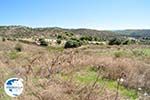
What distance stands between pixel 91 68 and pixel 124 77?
276cm

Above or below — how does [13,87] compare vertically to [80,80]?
above

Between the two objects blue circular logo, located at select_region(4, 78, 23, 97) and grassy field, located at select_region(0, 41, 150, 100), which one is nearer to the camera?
blue circular logo, located at select_region(4, 78, 23, 97)

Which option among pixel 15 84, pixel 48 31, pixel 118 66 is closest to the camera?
pixel 15 84

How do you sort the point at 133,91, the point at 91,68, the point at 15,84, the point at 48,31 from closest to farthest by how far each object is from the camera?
the point at 15,84, the point at 133,91, the point at 91,68, the point at 48,31

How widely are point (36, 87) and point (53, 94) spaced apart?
1040mm

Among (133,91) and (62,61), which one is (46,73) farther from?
(133,91)

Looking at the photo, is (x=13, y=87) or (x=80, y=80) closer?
(x=13, y=87)

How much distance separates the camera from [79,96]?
708cm

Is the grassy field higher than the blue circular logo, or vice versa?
the blue circular logo

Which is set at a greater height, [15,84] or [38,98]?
[15,84]

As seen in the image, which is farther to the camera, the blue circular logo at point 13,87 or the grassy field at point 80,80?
the grassy field at point 80,80

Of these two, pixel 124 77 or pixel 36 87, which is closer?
pixel 36 87

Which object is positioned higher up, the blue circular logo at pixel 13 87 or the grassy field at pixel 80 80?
the blue circular logo at pixel 13 87

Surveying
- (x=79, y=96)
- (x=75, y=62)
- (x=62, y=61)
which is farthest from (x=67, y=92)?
(x=75, y=62)
